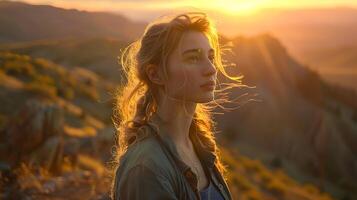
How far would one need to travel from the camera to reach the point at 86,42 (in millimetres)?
73562

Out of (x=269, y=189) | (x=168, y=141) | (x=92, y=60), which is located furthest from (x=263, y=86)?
(x=168, y=141)

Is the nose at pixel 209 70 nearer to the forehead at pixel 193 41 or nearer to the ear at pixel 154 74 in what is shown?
the forehead at pixel 193 41

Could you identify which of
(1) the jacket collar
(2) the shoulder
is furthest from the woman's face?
(2) the shoulder

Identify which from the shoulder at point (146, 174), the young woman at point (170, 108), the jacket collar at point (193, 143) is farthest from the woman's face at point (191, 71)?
the shoulder at point (146, 174)

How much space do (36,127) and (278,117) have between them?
41885 mm

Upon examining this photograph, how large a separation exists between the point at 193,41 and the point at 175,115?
1.27 feet

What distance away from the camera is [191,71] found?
2787 millimetres

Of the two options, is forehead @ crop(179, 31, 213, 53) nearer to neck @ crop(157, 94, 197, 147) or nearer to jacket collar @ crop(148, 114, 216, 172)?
neck @ crop(157, 94, 197, 147)

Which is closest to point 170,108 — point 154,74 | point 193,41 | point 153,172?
point 154,74

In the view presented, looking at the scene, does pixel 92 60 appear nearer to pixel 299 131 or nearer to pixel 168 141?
pixel 299 131

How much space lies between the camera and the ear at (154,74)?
2836 mm

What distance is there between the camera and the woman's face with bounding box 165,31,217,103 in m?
2.78

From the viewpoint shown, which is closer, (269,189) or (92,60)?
(269,189)

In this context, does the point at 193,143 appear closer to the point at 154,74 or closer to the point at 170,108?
the point at 170,108
